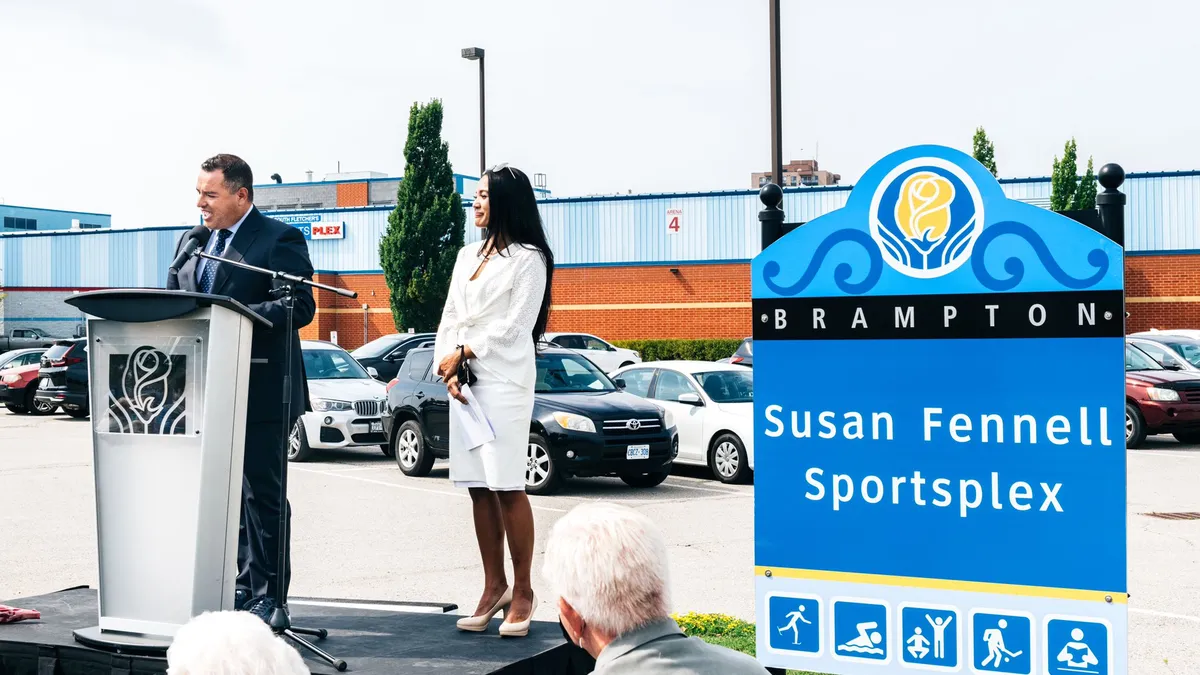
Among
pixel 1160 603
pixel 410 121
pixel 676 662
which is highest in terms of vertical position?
pixel 410 121

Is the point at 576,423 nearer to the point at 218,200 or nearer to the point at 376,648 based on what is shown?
the point at 218,200

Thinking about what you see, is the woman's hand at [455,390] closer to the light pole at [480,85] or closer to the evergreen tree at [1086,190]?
the light pole at [480,85]

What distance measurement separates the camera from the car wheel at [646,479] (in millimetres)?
13327

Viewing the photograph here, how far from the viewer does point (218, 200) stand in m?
5.04

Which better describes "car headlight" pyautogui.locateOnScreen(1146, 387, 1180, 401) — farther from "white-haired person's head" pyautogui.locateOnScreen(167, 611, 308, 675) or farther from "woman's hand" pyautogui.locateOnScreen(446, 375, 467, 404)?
"white-haired person's head" pyautogui.locateOnScreen(167, 611, 308, 675)

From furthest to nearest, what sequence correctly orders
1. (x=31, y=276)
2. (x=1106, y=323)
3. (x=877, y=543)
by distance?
(x=31, y=276) < (x=877, y=543) < (x=1106, y=323)

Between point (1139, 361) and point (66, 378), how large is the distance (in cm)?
1881

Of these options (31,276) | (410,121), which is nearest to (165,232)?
(31,276)

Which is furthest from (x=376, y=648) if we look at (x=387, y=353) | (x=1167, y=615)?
(x=387, y=353)

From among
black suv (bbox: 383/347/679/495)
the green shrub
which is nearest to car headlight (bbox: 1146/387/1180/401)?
black suv (bbox: 383/347/679/495)

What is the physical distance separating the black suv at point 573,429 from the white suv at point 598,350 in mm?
16311

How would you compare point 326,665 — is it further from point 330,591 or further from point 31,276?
point 31,276

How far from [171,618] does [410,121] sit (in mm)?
38269

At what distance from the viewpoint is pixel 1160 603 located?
749 centimetres
